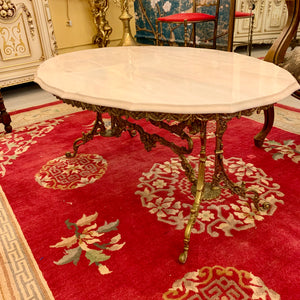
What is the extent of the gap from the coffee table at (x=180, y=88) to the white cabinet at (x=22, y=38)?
6.29 feet

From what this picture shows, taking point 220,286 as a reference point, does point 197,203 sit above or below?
above

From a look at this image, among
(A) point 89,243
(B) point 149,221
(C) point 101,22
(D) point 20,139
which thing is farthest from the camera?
(C) point 101,22

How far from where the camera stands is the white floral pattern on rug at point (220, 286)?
103 cm

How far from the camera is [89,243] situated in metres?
1.30

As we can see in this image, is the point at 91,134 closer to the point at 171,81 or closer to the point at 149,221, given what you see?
the point at 149,221

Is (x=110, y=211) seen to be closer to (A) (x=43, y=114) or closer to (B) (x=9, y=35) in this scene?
(A) (x=43, y=114)

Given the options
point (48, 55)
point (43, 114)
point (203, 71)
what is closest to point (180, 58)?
point (203, 71)

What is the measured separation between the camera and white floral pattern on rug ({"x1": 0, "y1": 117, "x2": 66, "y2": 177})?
2091 millimetres

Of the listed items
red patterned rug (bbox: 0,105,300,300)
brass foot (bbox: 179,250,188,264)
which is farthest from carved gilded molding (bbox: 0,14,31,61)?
brass foot (bbox: 179,250,188,264)

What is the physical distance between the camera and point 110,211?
58.9 inches

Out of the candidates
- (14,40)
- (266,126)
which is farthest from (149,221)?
(14,40)

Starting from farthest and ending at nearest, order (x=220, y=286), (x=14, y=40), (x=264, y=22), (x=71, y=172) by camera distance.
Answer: (x=264, y=22) < (x=14, y=40) < (x=71, y=172) < (x=220, y=286)

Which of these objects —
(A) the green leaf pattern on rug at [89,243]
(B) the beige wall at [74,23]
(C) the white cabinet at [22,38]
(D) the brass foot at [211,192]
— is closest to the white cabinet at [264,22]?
(B) the beige wall at [74,23]

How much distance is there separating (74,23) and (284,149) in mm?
3345
